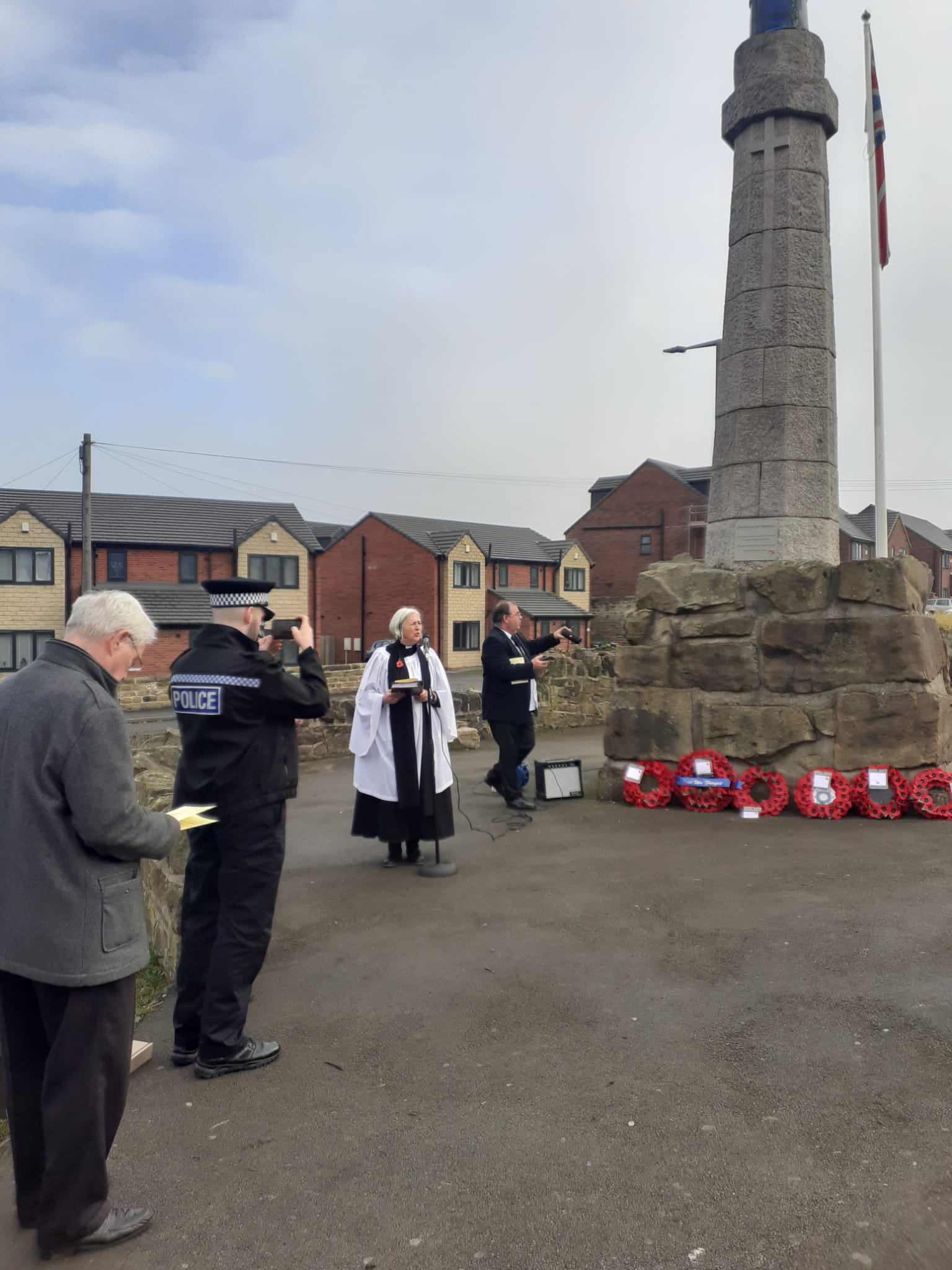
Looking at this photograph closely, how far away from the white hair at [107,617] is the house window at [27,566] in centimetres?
3601

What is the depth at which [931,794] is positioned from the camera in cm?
732

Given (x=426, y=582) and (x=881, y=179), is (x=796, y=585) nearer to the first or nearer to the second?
(x=881, y=179)

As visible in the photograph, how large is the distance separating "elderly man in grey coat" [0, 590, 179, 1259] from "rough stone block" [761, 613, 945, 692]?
6.25 meters

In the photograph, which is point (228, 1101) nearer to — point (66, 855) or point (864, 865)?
point (66, 855)

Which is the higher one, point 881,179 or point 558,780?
point 881,179

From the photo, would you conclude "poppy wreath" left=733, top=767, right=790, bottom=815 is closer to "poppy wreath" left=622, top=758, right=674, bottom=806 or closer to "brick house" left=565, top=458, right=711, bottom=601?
"poppy wreath" left=622, top=758, right=674, bottom=806

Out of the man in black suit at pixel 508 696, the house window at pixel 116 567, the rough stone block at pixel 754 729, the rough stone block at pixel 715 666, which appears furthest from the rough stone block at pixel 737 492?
the house window at pixel 116 567

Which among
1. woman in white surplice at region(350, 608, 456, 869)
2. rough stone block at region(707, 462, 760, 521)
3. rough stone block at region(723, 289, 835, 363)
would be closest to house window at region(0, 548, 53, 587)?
woman in white surplice at region(350, 608, 456, 869)

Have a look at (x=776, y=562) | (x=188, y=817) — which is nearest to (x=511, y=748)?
(x=776, y=562)

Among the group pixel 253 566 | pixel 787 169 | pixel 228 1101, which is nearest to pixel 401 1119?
pixel 228 1101

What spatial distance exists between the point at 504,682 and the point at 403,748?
2003 mm

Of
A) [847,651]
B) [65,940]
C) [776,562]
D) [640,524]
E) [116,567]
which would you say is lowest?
[65,940]

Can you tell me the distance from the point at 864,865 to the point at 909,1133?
132 inches

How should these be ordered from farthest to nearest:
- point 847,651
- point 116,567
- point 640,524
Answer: point 640,524 → point 116,567 → point 847,651
